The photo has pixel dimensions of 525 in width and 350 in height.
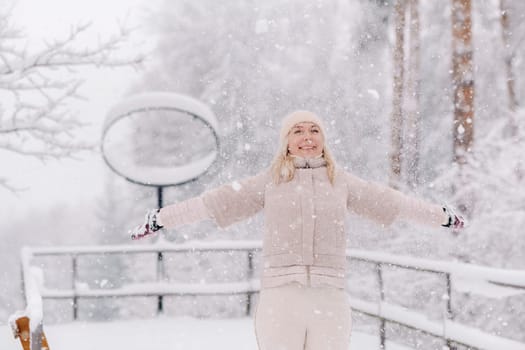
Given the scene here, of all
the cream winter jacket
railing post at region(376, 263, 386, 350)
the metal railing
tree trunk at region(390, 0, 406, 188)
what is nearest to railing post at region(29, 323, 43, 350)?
the cream winter jacket

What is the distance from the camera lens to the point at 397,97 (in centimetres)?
1675

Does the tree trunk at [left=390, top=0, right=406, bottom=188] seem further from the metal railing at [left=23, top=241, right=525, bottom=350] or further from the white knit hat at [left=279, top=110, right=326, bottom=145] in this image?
the white knit hat at [left=279, top=110, right=326, bottom=145]

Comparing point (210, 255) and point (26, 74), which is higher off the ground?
point (26, 74)

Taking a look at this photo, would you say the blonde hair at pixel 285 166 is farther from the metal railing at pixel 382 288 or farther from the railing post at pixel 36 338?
the metal railing at pixel 382 288

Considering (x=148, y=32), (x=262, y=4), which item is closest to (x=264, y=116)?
(x=262, y=4)

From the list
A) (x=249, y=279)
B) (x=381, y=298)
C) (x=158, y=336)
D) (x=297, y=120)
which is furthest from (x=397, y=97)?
(x=297, y=120)

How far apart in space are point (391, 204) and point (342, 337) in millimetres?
800

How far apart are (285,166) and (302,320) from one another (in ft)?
2.54

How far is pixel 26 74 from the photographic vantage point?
1291 cm

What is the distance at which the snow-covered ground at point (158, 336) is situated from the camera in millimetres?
7125

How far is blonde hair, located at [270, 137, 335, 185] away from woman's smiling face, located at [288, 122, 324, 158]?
0.14 ft

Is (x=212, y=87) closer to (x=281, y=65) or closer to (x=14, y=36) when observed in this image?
(x=281, y=65)

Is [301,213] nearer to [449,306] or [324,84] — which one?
[449,306]

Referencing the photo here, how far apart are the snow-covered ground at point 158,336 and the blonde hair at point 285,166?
3.96 meters
